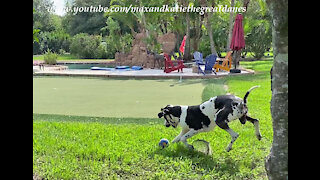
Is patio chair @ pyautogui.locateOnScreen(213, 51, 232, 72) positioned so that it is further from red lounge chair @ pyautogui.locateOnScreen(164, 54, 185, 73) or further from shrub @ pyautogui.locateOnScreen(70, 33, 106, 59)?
shrub @ pyautogui.locateOnScreen(70, 33, 106, 59)

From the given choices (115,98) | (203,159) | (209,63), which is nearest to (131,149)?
(203,159)

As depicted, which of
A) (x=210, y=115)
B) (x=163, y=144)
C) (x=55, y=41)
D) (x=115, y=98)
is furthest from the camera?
(x=55, y=41)

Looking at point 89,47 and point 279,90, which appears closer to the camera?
point 279,90

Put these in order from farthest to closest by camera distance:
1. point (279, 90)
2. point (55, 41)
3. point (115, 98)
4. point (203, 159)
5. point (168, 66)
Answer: point (55, 41), point (168, 66), point (115, 98), point (203, 159), point (279, 90)

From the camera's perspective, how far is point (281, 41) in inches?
73.2

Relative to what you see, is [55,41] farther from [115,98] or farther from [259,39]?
[115,98]

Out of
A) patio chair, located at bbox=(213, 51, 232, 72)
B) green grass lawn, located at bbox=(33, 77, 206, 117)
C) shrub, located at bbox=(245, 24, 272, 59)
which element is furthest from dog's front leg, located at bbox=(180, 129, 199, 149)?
shrub, located at bbox=(245, 24, 272, 59)

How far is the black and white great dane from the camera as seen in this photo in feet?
10.7

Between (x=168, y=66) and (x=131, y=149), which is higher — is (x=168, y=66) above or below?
above

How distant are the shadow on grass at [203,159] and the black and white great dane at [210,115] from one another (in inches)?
3.1

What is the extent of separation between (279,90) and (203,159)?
152cm

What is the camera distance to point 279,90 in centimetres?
194

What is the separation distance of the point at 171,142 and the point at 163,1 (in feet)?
52.6
